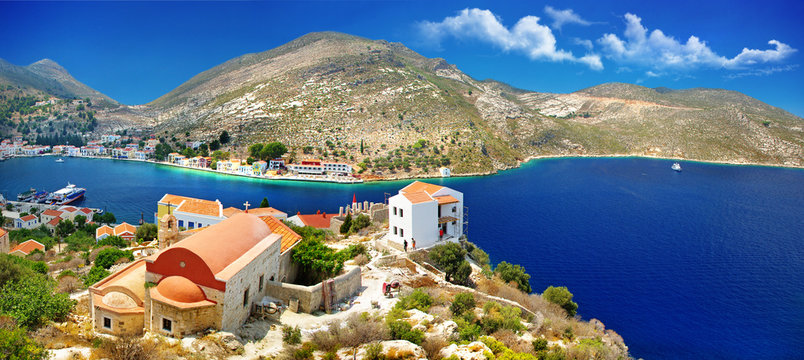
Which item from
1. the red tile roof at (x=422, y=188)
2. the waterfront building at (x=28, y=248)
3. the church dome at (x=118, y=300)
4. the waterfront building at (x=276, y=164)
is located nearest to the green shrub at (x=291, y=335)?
the church dome at (x=118, y=300)

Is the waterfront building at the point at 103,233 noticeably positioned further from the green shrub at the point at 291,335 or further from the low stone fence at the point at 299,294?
the green shrub at the point at 291,335

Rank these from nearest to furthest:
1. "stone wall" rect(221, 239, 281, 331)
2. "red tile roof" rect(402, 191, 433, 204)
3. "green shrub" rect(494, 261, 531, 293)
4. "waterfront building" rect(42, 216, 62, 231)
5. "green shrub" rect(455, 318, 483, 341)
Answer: "stone wall" rect(221, 239, 281, 331) < "green shrub" rect(455, 318, 483, 341) < "green shrub" rect(494, 261, 531, 293) < "red tile roof" rect(402, 191, 433, 204) < "waterfront building" rect(42, 216, 62, 231)

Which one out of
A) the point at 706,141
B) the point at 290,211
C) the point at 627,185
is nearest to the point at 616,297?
the point at 290,211

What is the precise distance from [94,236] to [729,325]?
50985mm

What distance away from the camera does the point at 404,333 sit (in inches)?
464

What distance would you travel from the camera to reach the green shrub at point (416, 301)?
49.7 feet

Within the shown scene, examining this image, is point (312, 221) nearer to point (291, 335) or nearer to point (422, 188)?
point (422, 188)

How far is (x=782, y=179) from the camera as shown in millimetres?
85312

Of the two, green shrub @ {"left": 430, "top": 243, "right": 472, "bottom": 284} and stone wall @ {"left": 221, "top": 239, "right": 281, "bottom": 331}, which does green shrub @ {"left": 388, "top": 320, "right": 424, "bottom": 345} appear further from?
green shrub @ {"left": 430, "top": 243, "right": 472, "bottom": 284}

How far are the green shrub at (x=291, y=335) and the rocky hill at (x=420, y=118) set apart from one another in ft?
239

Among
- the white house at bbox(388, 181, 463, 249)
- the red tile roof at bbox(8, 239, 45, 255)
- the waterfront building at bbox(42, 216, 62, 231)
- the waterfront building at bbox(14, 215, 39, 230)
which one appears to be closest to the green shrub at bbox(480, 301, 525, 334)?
the white house at bbox(388, 181, 463, 249)

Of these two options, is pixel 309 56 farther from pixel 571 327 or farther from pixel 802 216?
pixel 571 327

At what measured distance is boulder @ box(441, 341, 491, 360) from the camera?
1073 cm

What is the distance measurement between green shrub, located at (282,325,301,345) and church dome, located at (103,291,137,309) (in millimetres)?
3956
